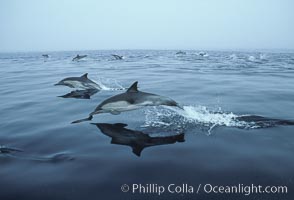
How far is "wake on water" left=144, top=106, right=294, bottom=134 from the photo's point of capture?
9.12 m

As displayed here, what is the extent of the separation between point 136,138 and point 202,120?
2665 millimetres

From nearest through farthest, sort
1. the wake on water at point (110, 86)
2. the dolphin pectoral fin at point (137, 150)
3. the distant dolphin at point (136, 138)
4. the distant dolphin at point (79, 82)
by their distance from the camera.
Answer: the dolphin pectoral fin at point (137, 150)
the distant dolphin at point (136, 138)
the distant dolphin at point (79, 82)
the wake on water at point (110, 86)

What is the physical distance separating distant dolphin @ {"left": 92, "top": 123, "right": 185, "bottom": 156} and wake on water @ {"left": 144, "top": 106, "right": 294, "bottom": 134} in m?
0.74

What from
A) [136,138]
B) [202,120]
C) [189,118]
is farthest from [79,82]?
[136,138]

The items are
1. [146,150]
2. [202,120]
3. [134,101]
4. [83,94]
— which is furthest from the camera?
[83,94]

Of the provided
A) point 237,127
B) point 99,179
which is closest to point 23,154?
point 99,179

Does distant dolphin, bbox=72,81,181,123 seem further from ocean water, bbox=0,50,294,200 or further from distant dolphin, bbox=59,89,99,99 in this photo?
distant dolphin, bbox=59,89,99,99

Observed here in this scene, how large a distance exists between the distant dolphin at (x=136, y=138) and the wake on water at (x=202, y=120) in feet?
2.42

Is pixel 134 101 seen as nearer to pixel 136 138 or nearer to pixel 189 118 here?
pixel 136 138

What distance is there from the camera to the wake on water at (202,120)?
29.9 feet

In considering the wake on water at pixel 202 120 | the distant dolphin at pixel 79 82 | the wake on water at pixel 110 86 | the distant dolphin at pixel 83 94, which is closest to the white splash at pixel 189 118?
the wake on water at pixel 202 120

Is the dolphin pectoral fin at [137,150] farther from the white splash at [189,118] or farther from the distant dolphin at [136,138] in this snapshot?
the white splash at [189,118]

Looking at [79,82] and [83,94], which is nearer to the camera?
[83,94]

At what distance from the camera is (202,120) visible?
973cm
